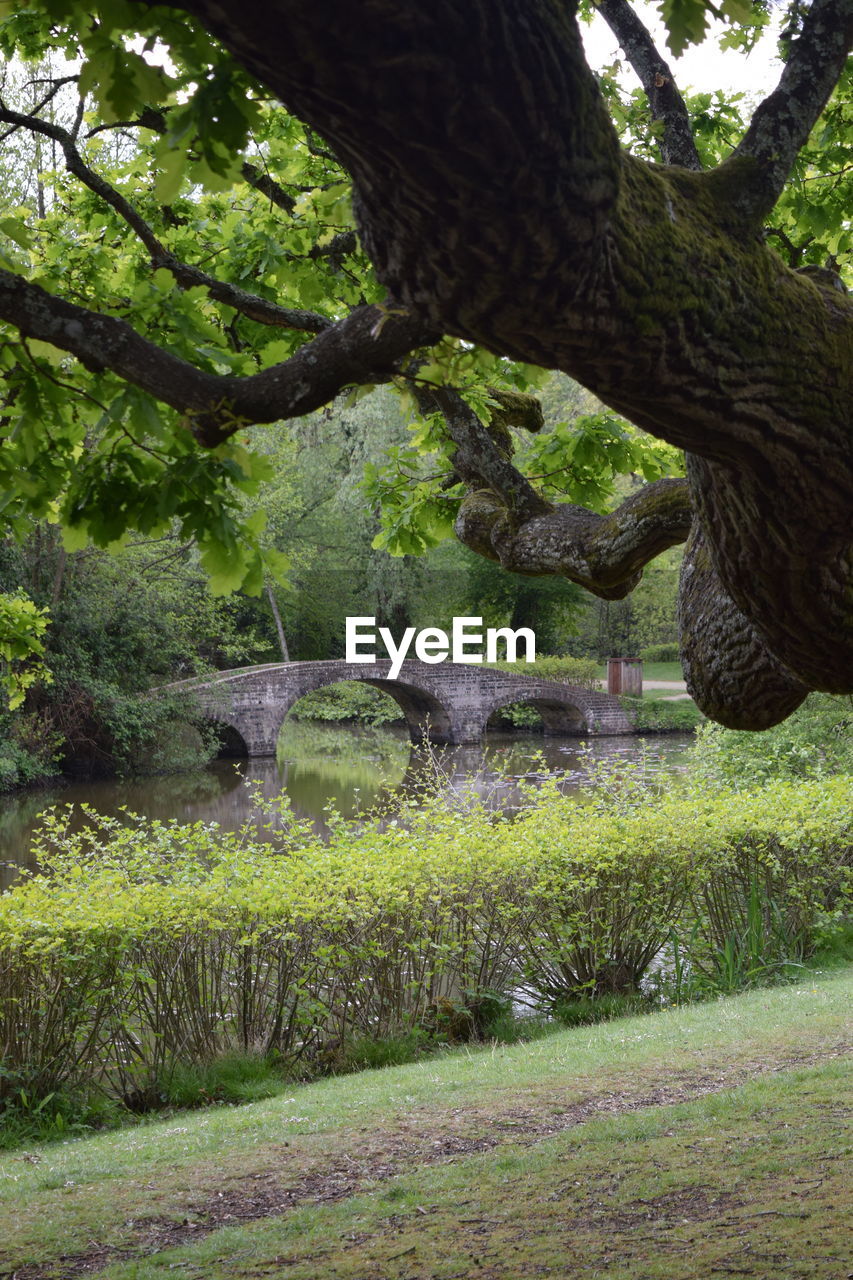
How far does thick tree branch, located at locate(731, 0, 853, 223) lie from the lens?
2.89 m

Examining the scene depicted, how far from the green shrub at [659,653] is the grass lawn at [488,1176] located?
4493 centimetres

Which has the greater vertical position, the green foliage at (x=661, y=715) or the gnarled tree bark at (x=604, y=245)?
the gnarled tree bark at (x=604, y=245)

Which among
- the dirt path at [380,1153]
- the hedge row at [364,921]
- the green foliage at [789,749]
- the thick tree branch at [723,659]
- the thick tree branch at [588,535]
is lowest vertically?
the dirt path at [380,1153]

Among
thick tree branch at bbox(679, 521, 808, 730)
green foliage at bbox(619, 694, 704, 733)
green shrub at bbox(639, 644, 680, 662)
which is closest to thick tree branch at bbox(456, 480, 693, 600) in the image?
thick tree branch at bbox(679, 521, 808, 730)

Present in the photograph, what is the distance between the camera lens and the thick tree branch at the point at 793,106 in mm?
2895

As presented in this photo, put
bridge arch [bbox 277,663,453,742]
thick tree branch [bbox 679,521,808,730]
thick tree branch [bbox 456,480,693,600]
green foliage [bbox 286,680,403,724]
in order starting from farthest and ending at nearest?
green foliage [bbox 286,680,403,724] → bridge arch [bbox 277,663,453,742] → thick tree branch [bbox 456,480,693,600] → thick tree branch [bbox 679,521,808,730]

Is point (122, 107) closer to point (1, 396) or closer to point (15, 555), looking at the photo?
point (1, 396)

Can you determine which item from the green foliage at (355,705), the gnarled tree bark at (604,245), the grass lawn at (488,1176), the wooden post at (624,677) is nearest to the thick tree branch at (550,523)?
the gnarled tree bark at (604,245)

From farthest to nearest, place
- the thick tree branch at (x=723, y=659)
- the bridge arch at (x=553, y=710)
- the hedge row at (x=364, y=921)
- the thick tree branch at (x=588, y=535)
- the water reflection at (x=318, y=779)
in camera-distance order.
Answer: the bridge arch at (x=553, y=710) < the water reflection at (x=318, y=779) < the hedge row at (x=364, y=921) < the thick tree branch at (x=588, y=535) < the thick tree branch at (x=723, y=659)

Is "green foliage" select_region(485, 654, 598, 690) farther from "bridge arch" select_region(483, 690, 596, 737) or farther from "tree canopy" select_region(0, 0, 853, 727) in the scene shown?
"tree canopy" select_region(0, 0, 853, 727)

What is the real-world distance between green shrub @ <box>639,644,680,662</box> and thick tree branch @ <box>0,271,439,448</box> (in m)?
49.3

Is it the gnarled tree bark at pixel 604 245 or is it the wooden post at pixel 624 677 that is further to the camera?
the wooden post at pixel 624 677

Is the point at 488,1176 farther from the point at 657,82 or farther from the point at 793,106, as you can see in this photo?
the point at 657,82

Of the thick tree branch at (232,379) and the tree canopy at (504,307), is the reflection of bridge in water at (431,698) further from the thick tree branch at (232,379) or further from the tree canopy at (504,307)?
the thick tree branch at (232,379)
